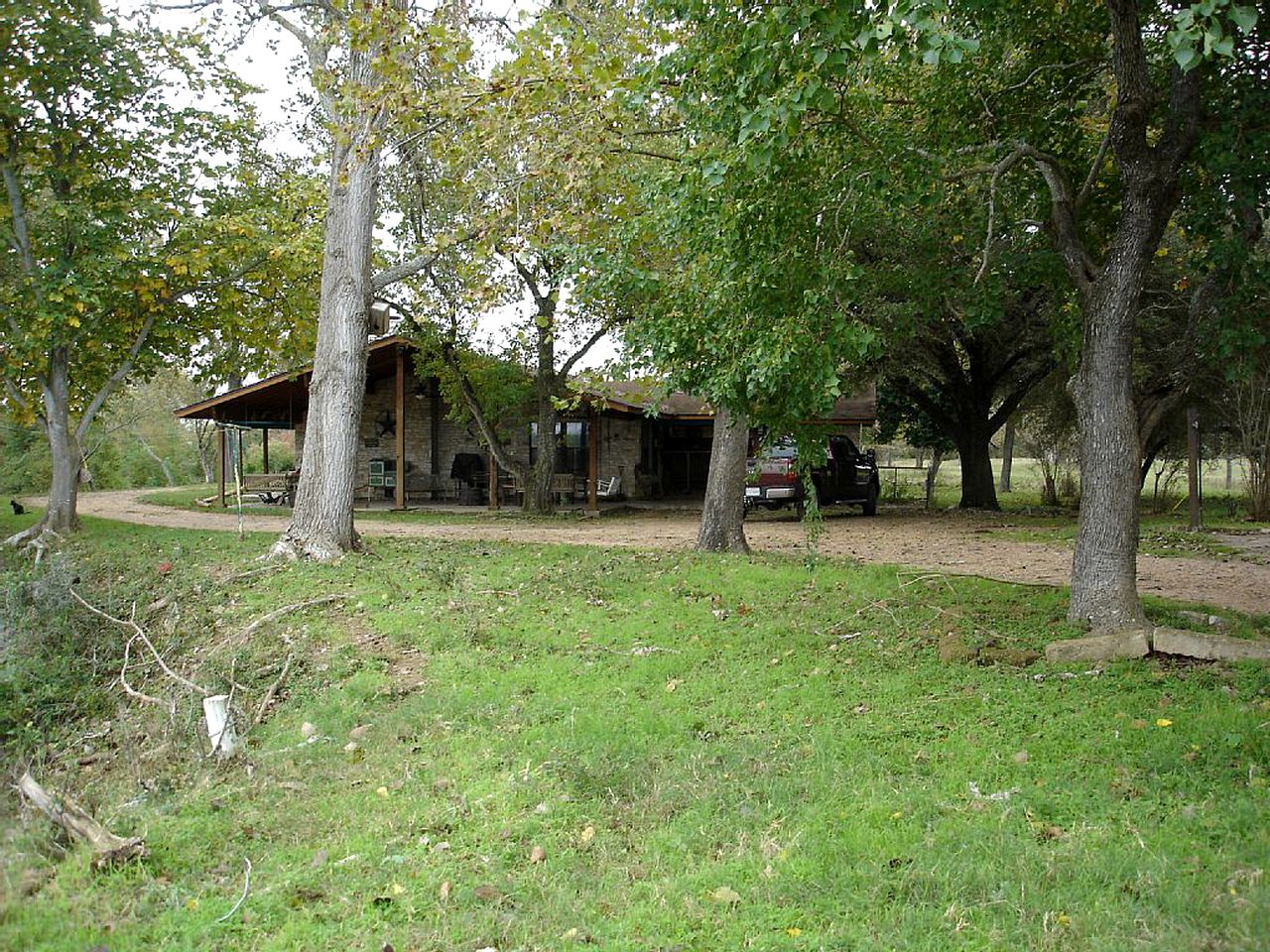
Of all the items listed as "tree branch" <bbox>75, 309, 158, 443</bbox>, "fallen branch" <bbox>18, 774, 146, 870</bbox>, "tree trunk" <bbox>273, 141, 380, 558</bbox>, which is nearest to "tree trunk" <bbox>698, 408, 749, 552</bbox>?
"tree trunk" <bbox>273, 141, 380, 558</bbox>

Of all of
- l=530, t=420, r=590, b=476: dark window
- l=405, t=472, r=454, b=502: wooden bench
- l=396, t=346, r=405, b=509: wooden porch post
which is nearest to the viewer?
l=396, t=346, r=405, b=509: wooden porch post

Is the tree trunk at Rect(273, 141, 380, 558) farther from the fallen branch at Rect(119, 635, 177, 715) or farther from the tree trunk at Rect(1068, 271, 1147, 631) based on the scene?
the tree trunk at Rect(1068, 271, 1147, 631)

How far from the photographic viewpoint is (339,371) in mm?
11320

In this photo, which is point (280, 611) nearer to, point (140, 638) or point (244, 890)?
point (140, 638)

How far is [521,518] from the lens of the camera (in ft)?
63.7

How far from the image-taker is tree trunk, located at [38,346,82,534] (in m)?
14.7

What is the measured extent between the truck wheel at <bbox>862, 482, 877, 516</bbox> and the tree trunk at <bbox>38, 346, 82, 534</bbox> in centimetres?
1674

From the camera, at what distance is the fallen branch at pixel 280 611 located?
7.68 m

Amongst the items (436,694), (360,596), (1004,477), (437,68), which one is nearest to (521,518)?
(360,596)

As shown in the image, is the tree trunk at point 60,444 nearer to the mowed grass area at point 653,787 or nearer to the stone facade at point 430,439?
the mowed grass area at point 653,787

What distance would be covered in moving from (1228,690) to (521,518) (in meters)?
15.5

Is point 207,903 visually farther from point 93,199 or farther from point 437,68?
point 93,199

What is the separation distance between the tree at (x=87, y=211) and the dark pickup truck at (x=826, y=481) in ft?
36.7

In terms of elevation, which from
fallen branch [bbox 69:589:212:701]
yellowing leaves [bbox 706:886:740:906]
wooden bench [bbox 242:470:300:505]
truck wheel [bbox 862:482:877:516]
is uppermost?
wooden bench [bbox 242:470:300:505]
